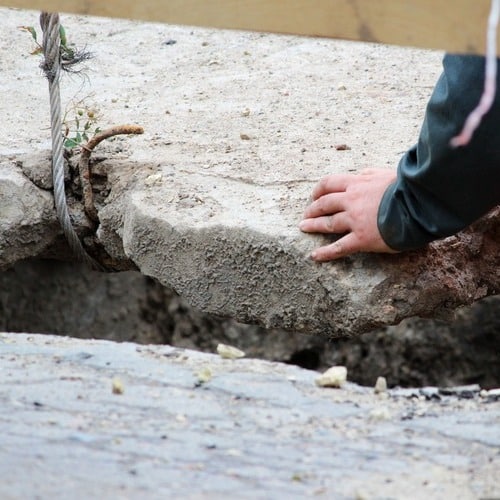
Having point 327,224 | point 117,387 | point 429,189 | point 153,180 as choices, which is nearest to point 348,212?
point 327,224

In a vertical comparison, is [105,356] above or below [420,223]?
below

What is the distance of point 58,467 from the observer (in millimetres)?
1313

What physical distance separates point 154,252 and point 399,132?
71 cm

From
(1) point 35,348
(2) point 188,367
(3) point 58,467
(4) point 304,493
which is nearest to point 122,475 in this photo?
(3) point 58,467

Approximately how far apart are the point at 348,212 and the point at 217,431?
2.21 feet

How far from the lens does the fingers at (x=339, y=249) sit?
2.02m

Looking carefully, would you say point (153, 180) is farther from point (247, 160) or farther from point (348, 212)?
point (348, 212)

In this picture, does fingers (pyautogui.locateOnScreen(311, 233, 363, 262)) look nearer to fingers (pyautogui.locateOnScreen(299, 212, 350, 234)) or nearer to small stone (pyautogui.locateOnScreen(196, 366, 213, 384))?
fingers (pyautogui.locateOnScreen(299, 212, 350, 234))

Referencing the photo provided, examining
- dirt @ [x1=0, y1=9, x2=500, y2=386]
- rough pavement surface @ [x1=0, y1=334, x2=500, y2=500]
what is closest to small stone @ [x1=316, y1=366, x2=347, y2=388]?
rough pavement surface @ [x1=0, y1=334, x2=500, y2=500]

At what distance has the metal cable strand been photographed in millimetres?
2264

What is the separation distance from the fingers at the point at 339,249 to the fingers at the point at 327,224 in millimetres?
24

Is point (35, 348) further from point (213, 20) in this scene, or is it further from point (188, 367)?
point (213, 20)

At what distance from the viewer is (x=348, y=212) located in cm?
203

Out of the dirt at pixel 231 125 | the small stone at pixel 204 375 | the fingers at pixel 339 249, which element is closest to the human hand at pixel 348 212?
the fingers at pixel 339 249
